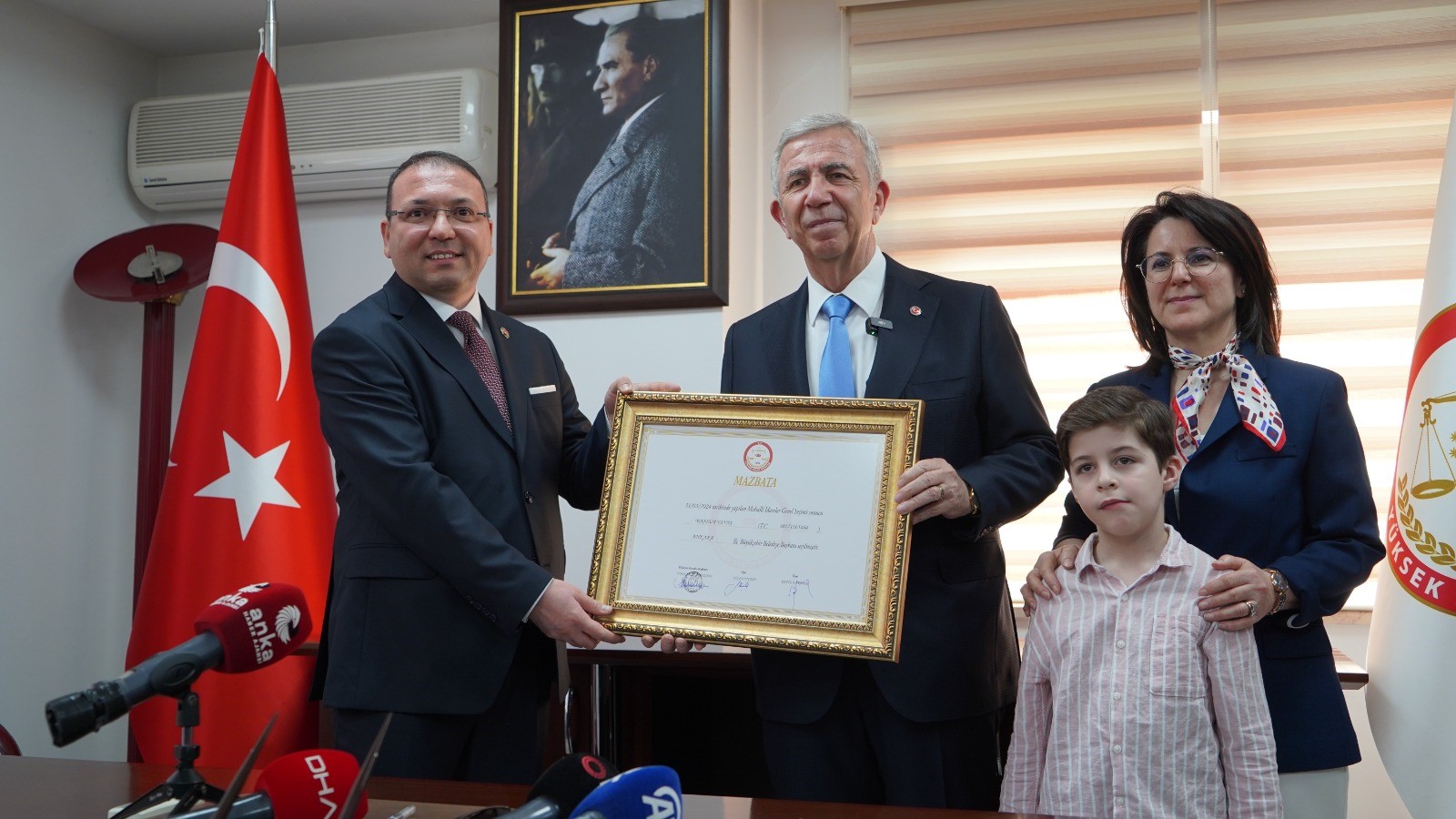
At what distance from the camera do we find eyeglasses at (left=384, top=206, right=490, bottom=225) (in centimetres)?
231

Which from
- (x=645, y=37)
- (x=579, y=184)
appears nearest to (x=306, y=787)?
(x=579, y=184)

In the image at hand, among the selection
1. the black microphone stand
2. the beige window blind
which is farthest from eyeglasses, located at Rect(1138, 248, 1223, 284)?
the black microphone stand

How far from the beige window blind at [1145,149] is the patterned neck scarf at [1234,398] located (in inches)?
59.3

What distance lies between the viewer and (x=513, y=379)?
7.75 ft

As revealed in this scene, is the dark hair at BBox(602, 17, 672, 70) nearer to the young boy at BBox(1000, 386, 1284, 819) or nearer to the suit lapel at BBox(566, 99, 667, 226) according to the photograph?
the suit lapel at BBox(566, 99, 667, 226)

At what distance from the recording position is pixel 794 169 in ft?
7.21

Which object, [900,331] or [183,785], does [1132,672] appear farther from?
[183,785]

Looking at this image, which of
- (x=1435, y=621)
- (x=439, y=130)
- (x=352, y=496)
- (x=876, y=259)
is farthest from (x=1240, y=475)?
(x=439, y=130)

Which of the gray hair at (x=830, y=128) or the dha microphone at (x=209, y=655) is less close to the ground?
the gray hair at (x=830, y=128)

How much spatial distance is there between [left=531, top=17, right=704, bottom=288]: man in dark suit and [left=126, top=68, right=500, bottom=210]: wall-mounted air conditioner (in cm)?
47

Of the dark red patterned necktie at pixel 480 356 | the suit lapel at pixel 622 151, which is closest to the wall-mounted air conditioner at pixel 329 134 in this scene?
the suit lapel at pixel 622 151

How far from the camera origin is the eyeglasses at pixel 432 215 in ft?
7.59

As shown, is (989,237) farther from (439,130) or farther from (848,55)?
(439,130)

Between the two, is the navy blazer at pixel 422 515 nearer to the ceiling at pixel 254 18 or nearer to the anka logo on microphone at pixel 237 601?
the anka logo on microphone at pixel 237 601
